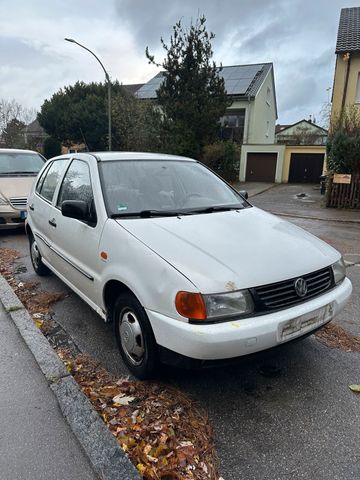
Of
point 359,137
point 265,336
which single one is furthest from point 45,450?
point 359,137

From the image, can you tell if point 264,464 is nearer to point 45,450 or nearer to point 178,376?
point 178,376

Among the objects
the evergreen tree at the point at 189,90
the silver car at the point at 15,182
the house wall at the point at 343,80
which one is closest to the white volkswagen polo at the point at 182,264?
the silver car at the point at 15,182

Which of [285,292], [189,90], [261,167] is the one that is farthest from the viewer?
[261,167]

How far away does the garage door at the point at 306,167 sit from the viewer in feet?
80.7

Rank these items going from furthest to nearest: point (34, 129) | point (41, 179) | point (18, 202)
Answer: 1. point (34, 129)
2. point (18, 202)
3. point (41, 179)

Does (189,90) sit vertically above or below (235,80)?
below

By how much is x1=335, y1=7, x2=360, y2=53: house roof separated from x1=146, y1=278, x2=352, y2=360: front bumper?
65.3 feet

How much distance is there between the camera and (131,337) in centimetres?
271

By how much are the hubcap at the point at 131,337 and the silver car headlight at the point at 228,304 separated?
65 cm

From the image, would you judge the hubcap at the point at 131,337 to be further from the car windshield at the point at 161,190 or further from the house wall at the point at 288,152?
the house wall at the point at 288,152

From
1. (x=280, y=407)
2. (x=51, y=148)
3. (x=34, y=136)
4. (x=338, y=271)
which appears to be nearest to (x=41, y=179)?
(x=338, y=271)

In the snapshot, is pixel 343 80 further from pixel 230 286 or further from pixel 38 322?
pixel 230 286

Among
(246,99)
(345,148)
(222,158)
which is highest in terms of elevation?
(246,99)

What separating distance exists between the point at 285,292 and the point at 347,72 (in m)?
19.7
